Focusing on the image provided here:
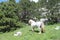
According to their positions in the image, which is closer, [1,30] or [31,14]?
[1,30]

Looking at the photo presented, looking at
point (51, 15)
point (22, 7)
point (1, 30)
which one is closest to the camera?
point (1, 30)

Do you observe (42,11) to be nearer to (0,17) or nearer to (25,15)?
(25,15)

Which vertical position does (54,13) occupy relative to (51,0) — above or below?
below

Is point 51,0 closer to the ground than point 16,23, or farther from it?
farther from it

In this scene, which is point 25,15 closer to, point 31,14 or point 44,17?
point 31,14

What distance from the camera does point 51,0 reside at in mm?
40312

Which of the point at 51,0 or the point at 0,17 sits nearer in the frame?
the point at 0,17

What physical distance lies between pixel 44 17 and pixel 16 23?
14495 millimetres

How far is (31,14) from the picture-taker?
43.9 m

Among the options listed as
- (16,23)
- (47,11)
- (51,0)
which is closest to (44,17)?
(47,11)

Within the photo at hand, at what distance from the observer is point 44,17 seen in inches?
1647

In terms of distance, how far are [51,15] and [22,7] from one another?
7.32m

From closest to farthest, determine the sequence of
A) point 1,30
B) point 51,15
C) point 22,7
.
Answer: point 1,30 < point 51,15 < point 22,7

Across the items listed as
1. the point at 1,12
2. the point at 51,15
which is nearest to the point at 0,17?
the point at 1,12
